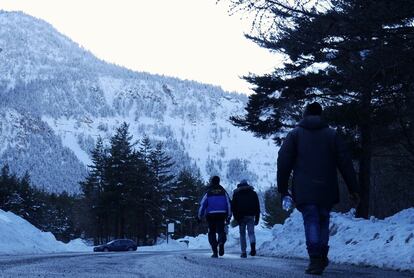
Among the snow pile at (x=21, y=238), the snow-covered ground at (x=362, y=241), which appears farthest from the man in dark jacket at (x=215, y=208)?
the snow pile at (x=21, y=238)

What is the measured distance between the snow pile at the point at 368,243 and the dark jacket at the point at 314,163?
7.11ft

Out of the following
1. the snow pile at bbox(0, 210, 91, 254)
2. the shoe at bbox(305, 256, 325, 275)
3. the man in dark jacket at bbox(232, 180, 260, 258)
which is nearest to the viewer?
the shoe at bbox(305, 256, 325, 275)

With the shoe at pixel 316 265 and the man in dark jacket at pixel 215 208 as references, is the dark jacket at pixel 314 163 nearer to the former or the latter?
the shoe at pixel 316 265

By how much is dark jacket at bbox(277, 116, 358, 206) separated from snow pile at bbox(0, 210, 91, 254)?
1722 cm

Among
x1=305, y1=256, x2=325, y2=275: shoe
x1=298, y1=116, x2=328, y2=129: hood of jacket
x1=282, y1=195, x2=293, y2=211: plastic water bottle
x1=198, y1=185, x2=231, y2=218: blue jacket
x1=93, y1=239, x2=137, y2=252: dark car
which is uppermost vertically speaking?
x1=298, y1=116, x2=328, y2=129: hood of jacket

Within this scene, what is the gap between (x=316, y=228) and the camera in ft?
24.2

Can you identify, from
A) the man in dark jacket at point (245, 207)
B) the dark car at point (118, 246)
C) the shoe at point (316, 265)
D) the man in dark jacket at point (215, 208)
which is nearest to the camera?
the shoe at point (316, 265)

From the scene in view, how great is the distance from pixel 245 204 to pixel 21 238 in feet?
52.3

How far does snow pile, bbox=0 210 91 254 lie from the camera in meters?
25.0

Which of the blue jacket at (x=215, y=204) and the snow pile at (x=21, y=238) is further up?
the blue jacket at (x=215, y=204)

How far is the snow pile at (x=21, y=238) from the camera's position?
24984 mm

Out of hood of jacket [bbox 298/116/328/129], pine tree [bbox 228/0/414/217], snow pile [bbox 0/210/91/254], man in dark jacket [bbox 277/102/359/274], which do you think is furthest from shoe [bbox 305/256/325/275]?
snow pile [bbox 0/210/91/254]

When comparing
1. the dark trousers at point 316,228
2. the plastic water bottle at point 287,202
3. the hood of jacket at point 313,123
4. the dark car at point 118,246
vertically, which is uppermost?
the hood of jacket at point 313,123

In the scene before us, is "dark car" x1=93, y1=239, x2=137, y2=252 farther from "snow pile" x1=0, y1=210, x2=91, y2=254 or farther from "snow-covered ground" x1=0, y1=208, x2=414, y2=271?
"snow-covered ground" x1=0, y1=208, x2=414, y2=271
